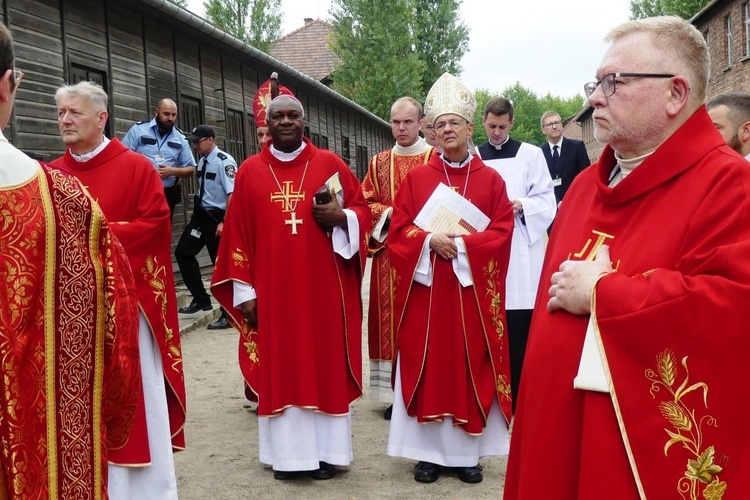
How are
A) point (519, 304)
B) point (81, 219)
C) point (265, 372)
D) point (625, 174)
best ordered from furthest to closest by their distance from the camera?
1. point (519, 304)
2. point (265, 372)
3. point (625, 174)
4. point (81, 219)

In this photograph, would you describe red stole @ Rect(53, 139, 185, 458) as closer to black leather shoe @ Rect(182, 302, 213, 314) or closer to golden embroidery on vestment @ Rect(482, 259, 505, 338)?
golden embroidery on vestment @ Rect(482, 259, 505, 338)

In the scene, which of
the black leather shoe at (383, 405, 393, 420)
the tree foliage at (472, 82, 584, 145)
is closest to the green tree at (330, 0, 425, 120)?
the black leather shoe at (383, 405, 393, 420)

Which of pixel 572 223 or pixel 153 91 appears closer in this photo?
pixel 572 223

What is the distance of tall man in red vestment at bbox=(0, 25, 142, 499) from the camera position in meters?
2.08

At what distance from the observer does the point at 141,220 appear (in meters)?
4.16

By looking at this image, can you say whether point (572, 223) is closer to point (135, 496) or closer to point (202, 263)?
point (135, 496)

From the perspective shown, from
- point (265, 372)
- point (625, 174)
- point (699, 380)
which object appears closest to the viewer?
point (699, 380)

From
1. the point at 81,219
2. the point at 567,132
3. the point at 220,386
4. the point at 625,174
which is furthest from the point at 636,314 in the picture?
the point at 567,132

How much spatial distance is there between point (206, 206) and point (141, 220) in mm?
5761

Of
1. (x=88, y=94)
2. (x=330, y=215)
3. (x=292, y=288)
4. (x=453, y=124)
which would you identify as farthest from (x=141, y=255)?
(x=453, y=124)

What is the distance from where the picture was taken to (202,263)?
14906 mm

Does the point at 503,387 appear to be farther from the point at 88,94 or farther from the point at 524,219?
the point at 88,94

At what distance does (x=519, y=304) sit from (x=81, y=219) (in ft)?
14.1

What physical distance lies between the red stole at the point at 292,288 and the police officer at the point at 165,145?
166 inches
